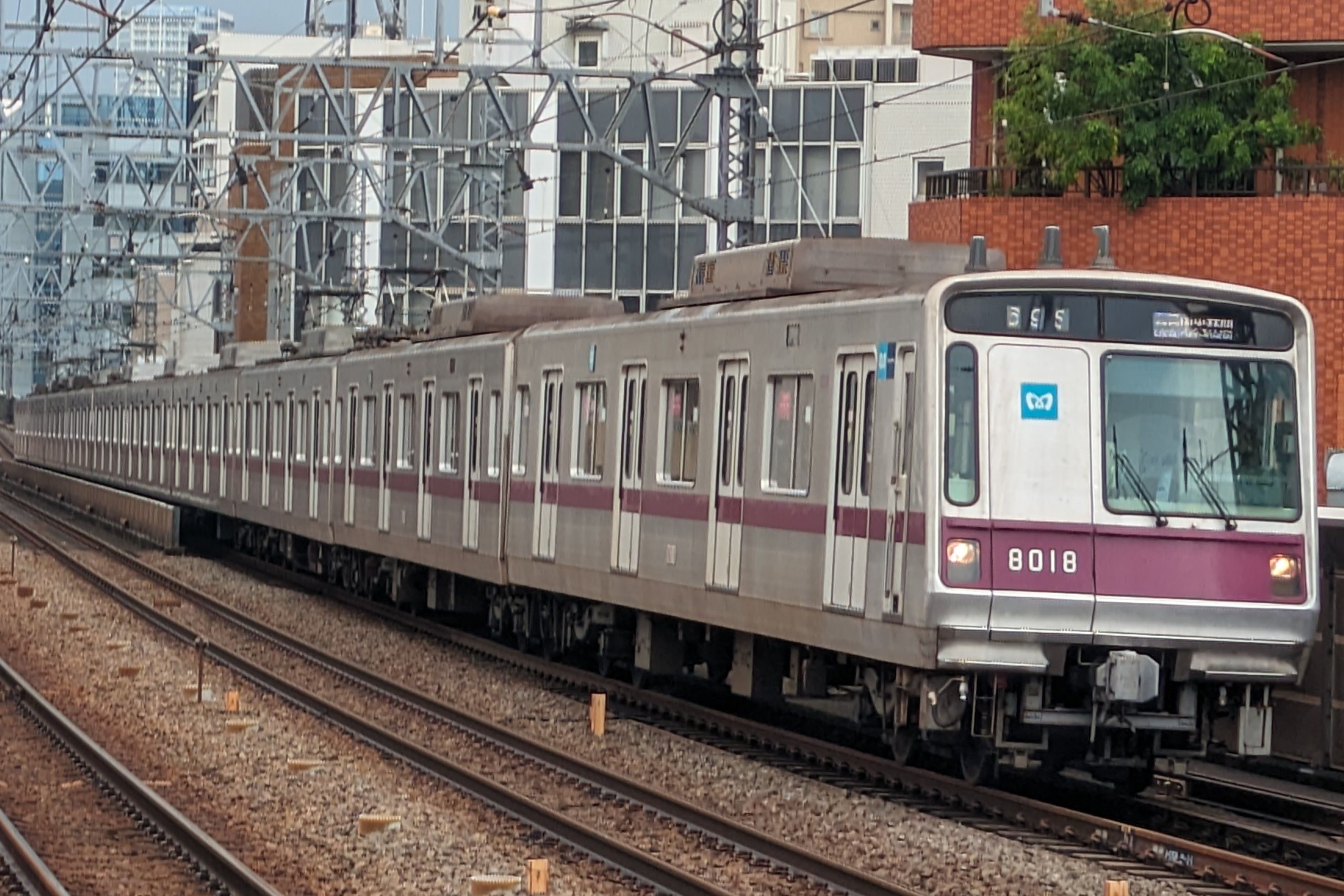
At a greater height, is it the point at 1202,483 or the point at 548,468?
the point at 1202,483

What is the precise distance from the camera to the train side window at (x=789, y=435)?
1239 centimetres

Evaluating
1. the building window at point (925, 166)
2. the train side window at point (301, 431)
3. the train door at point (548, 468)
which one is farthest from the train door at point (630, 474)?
the building window at point (925, 166)

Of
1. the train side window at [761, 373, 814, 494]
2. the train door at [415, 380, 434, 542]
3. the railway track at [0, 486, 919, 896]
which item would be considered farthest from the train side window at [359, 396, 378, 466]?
the train side window at [761, 373, 814, 494]

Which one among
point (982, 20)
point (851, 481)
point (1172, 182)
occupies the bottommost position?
point (851, 481)

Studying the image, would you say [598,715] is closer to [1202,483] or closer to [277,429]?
[1202,483]

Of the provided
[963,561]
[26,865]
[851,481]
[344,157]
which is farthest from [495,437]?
[344,157]

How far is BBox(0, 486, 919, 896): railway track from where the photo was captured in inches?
375

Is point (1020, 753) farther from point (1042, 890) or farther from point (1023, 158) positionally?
point (1023, 158)

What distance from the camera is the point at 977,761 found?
11.6 metres

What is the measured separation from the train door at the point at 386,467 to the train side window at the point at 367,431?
405 mm

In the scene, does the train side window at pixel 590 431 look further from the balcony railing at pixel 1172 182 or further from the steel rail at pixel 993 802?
the balcony railing at pixel 1172 182

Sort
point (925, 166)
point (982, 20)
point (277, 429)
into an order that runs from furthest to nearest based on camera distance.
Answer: point (925, 166)
point (277, 429)
point (982, 20)

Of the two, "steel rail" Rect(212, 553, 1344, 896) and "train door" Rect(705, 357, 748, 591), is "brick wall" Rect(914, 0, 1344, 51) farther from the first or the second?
"train door" Rect(705, 357, 748, 591)

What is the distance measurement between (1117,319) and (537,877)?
4.00 metres
